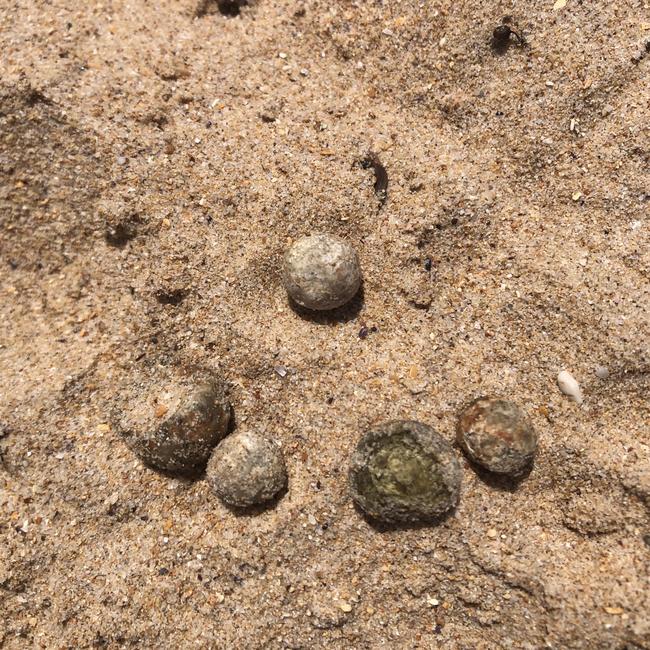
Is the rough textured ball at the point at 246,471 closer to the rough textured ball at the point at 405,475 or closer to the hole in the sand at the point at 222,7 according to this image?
the rough textured ball at the point at 405,475

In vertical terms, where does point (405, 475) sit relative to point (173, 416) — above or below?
above

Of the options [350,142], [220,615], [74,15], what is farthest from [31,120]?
[220,615]

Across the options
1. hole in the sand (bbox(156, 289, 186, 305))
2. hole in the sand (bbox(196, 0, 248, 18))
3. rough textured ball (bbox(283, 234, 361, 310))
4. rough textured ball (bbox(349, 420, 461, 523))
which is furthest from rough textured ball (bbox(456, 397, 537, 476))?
hole in the sand (bbox(196, 0, 248, 18))

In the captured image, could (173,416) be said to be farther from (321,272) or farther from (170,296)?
(321,272)

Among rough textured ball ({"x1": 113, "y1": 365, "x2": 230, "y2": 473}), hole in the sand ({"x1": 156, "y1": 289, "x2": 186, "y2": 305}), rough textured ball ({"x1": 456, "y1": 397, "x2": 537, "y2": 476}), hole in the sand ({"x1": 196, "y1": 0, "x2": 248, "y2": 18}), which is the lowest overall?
rough textured ball ({"x1": 113, "y1": 365, "x2": 230, "y2": 473})

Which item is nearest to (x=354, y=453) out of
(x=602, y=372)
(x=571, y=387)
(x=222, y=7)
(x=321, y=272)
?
(x=321, y=272)

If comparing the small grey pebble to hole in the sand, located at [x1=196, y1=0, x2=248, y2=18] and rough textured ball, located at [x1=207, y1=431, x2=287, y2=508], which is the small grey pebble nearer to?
rough textured ball, located at [x1=207, y1=431, x2=287, y2=508]
